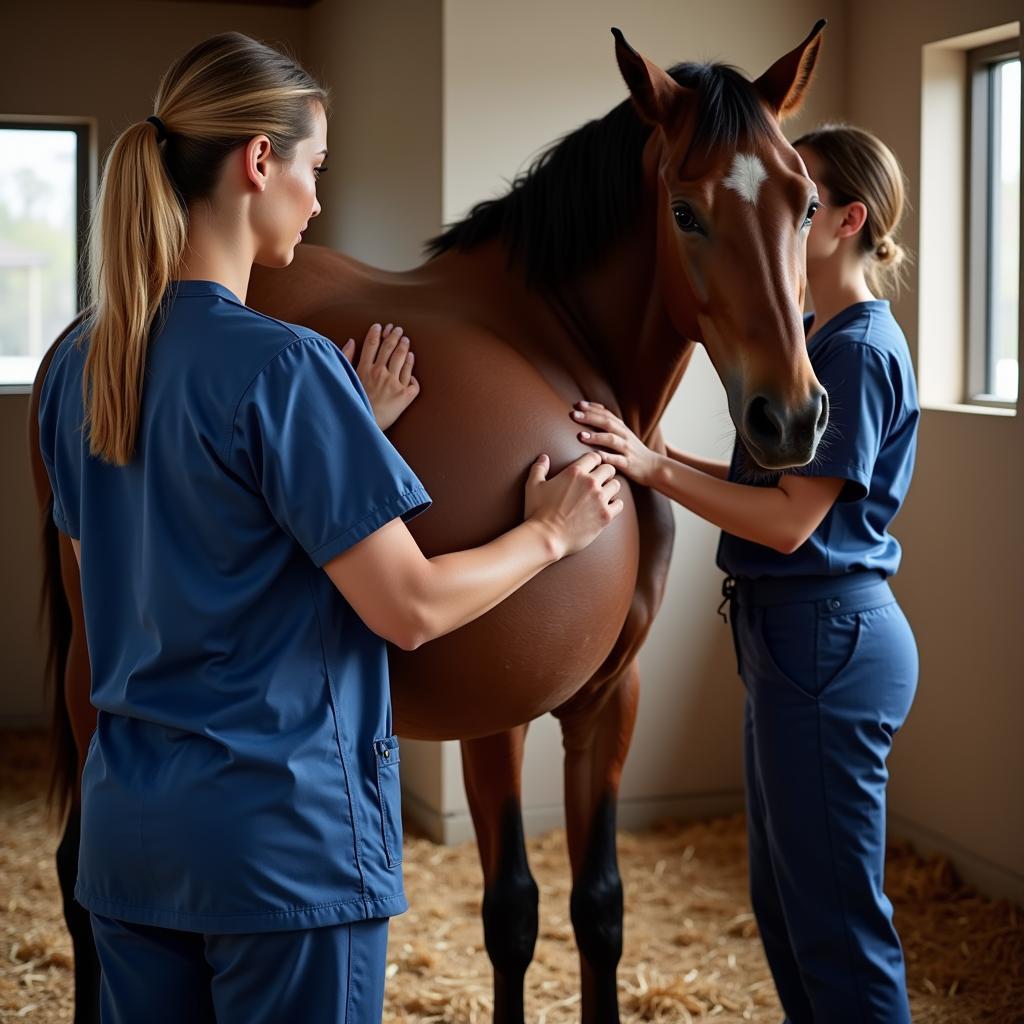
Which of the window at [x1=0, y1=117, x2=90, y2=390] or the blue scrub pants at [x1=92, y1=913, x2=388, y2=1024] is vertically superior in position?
the window at [x1=0, y1=117, x2=90, y2=390]

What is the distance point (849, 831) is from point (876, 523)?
441 millimetres

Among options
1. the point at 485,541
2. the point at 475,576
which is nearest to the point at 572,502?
the point at 485,541

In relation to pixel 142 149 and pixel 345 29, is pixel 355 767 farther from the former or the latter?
pixel 345 29

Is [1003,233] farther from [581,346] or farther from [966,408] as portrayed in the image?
[581,346]

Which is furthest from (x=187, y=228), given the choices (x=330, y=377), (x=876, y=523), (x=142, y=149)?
(x=876, y=523)

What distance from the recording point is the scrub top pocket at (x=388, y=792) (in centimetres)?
112

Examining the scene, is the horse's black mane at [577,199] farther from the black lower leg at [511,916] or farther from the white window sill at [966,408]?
the white window sill at [966,408]

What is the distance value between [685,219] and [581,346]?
277 millimetres

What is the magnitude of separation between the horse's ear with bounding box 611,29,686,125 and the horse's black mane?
5 cm

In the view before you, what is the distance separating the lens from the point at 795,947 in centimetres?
177

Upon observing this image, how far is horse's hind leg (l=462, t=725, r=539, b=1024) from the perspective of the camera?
1863 mm

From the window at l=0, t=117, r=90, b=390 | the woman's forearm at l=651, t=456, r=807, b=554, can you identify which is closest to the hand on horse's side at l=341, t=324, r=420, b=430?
the woman's forearm at l=651, t=456, r=807, b=554

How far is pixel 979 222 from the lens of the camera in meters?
3.12

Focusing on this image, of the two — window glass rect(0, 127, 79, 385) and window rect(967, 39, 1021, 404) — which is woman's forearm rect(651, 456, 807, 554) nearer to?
window rect(967, 39, 1021, 404)
